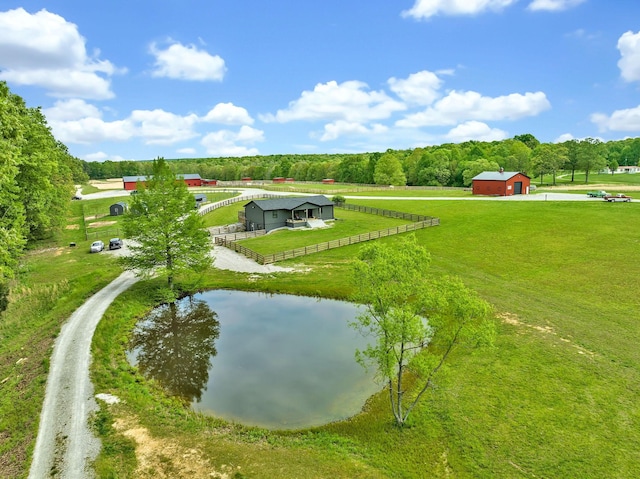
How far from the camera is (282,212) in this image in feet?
174

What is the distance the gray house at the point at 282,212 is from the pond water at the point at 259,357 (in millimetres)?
22298

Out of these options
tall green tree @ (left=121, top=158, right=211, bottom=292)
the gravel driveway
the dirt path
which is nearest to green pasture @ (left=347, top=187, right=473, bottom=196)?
tall green tree @ (left=121, top=158, right=211, bottom=292)

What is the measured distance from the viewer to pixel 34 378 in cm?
1812

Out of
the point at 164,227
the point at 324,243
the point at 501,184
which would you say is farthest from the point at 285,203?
the point at 501,184

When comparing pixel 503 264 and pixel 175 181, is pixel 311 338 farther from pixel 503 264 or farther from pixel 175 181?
pixel 503 264

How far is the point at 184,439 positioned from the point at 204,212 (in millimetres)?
56031

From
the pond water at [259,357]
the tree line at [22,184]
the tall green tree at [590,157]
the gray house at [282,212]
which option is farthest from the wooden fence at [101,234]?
the tall green tree at [590,157]

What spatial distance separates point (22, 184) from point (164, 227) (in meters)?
18.0

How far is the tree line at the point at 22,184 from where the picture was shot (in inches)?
822

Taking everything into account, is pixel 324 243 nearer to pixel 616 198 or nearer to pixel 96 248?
pixel 96 248

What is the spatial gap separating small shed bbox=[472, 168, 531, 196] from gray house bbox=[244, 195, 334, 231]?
1308 inches

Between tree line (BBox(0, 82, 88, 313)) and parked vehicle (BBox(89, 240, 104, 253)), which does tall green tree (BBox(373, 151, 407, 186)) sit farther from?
parked vehicle (BBox(89, 240, 104, 253))

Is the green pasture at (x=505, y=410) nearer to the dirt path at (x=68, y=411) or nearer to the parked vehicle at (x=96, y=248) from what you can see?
the dirt path at (x=68, y=411)

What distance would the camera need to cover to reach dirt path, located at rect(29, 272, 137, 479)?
12.7m
